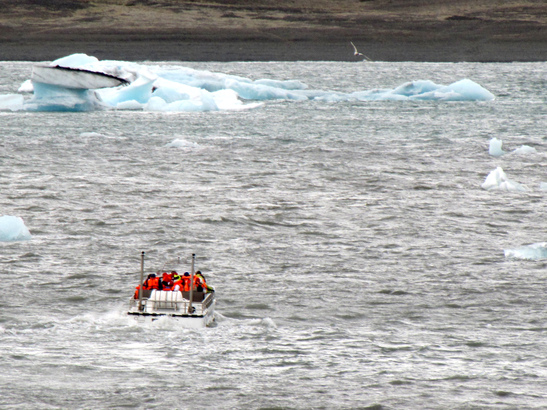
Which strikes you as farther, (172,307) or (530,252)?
(530,252)

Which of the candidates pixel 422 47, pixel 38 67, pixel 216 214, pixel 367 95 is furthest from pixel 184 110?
pixel 422 47

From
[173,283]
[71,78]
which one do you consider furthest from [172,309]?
[71,78]

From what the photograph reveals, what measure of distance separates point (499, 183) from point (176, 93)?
919 inches

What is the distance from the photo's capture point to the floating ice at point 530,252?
18062 millimetres

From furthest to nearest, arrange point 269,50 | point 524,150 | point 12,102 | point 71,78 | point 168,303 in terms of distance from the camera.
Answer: point 269,50
point 12,102
point 71,78
point 524,150
point 168,303

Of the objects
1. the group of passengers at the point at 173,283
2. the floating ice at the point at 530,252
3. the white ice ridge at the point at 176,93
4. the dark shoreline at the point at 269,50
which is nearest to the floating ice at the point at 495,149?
the floating ice at the point at 530,252

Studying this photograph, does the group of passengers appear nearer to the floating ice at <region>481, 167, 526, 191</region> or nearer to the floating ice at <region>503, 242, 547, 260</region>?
the floating ice at <region>503, 242, 547, 260</region>

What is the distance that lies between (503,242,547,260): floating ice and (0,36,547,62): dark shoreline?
6601 cm

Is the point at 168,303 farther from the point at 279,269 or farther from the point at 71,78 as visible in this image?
the point at 71,78

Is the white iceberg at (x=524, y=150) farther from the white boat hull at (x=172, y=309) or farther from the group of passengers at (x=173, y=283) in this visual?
the white boat hull at (x=172, y=309)

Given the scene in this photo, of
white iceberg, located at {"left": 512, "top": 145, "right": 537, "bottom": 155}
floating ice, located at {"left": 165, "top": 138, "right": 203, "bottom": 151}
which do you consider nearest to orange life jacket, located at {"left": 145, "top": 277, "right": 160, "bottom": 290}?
floating ice, located at {"left": 165, "top": 138, "right": 203, "bottom": 151}

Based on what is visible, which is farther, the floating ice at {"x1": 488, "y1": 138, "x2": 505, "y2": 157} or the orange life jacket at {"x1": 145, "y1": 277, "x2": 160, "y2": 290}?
the floating ice at {"x1": 488, "y1": 138, "x2": 505, "y2": 157}

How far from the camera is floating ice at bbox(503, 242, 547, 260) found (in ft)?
59.3

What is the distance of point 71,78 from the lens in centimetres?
3831
